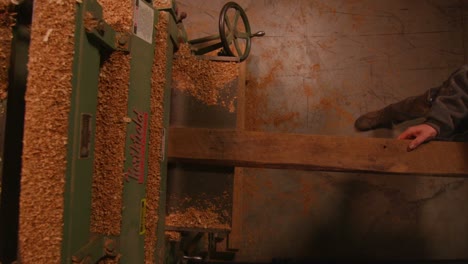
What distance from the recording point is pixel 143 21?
0.80 meters

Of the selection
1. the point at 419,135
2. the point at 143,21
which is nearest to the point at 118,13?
the point at 143,21

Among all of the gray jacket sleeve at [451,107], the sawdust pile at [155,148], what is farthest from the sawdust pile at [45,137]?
the gray jacket sleeve at [451,107]

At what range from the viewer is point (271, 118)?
1894mm

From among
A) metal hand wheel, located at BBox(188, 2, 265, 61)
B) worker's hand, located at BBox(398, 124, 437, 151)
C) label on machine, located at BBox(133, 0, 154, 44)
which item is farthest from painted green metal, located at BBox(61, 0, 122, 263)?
worker's hand, located at BBox(398, 124, 437, 151)

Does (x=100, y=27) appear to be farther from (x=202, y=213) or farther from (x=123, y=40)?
(x=202, y=213)

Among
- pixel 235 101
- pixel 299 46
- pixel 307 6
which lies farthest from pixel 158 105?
pixel 307 6

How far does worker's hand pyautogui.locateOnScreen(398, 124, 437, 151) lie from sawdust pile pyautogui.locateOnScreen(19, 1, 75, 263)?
95 cm

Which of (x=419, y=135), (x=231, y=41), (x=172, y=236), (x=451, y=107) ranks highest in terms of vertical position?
(x=231, y=41)

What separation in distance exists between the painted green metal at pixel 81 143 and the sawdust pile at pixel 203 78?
0.55 metres

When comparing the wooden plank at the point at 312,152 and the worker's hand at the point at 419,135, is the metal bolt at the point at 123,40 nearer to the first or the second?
the wooden plank at the point at 312,152

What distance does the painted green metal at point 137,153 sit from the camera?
29.3 inches

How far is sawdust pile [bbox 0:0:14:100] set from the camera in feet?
2.09

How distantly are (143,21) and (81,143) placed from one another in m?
0.37

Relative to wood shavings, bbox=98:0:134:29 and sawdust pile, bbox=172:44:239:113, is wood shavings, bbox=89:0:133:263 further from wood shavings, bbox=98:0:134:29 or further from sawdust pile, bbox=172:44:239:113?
sawdust pile, bbox=172:44:239:113
